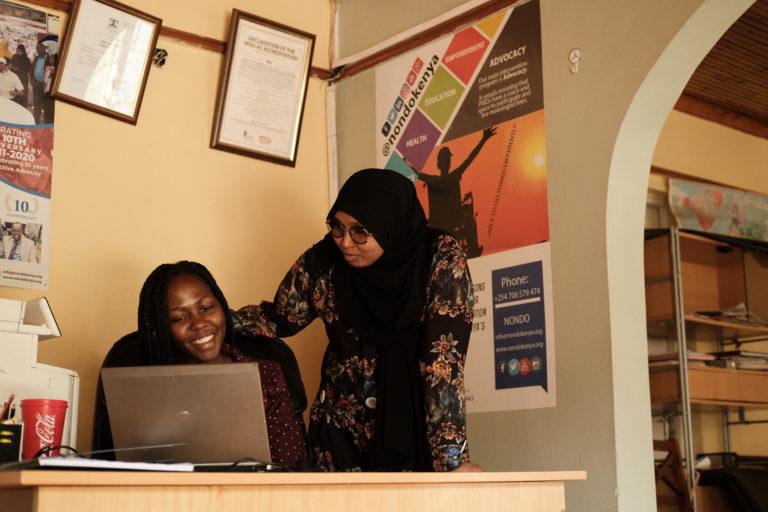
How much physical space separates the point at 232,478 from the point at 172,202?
2.26m

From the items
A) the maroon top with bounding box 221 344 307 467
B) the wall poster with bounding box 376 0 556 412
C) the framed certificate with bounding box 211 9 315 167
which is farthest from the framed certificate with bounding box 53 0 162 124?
the maroon top with bounding box 221 344 307 467

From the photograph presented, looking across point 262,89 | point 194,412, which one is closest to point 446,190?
point 262,89

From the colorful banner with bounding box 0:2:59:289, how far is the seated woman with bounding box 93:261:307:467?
30.0 inches

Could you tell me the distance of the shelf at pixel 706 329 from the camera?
5.15 metres

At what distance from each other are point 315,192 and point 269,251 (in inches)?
14.1

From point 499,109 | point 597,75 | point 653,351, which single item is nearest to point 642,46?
point 597,75

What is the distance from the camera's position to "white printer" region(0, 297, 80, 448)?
2.35 m

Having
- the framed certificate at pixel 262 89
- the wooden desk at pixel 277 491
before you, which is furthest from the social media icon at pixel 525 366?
the framed certificate at pixel 262 89

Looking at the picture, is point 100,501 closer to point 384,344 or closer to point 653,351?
point 384,344

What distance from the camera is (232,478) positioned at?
1666 millimetres

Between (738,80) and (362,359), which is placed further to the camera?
(738,80)

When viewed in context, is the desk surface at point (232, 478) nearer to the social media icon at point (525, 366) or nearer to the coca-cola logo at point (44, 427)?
the coca-cola logo at point (44, 427)

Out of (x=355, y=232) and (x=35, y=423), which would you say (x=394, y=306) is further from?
(x=35, y=423)

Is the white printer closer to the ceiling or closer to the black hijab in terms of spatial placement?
the black hijab
